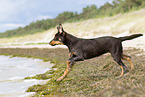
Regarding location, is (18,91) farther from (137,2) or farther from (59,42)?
(137,2)

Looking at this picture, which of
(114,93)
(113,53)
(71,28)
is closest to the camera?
(114,93)

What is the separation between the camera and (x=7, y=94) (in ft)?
22.4

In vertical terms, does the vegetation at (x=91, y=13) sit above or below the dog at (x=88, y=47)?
above

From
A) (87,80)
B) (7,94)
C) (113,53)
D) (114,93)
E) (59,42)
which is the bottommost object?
(7,94)

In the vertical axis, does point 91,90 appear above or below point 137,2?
below

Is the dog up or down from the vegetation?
down

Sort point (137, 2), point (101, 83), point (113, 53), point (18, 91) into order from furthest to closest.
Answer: point (137, 2) → point (18, 91) → point (113, 53) → point (101, 83)

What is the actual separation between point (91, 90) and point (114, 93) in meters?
1.89

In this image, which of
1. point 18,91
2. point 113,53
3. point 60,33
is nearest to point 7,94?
point 18,91

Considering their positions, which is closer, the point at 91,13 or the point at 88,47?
the point at 88,47

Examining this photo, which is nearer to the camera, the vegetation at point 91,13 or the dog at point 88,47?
the dog at point 88,47

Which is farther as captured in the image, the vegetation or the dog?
the vegetation

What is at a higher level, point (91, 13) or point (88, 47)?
point (91, 13)

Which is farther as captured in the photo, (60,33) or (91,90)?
(60,33)
